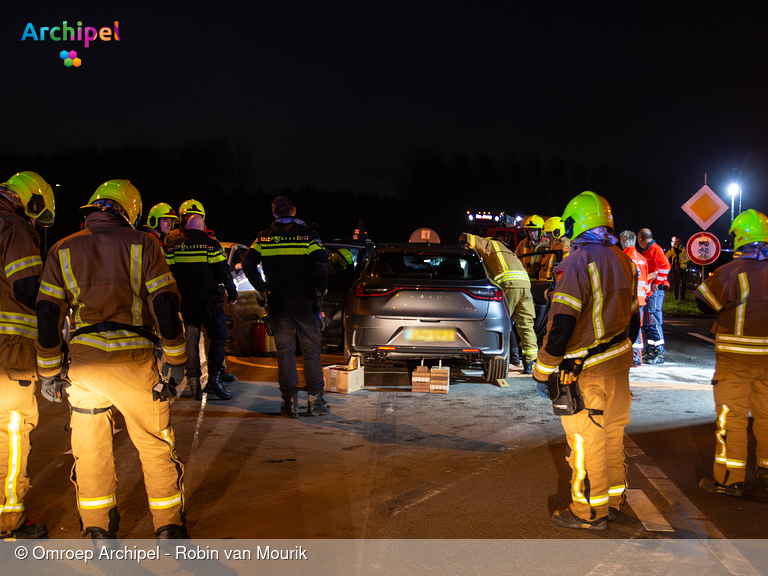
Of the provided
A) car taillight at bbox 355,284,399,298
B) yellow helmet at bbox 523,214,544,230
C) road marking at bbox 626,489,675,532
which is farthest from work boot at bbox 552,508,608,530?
yellow helmet at bbox 523,214,544,230

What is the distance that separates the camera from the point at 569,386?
3436 millimetres

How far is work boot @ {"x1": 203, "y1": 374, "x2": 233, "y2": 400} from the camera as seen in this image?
21.1 feet

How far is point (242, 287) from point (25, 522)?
18.3 feet

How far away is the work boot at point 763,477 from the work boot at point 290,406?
3776 millimetres

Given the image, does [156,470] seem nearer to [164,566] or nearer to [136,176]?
[164,566]

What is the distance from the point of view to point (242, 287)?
28.9 feet

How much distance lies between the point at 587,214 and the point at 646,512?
1.85 metres

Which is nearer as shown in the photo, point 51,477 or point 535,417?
point 51,477

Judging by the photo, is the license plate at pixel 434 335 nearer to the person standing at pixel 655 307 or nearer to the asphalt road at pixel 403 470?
the asphalt road at pixel 403 470

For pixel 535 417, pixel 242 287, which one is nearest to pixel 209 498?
pixel 535 417

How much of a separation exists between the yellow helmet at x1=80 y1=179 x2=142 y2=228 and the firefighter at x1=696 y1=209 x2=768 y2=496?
3.79 meters

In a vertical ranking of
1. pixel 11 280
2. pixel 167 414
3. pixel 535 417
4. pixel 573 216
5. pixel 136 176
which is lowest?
pixel 535 417

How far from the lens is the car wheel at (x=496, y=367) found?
22.2 ft

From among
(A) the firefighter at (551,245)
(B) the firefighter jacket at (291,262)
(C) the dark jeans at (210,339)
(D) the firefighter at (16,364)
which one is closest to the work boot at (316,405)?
(B) the firefighter jacket at (291,262)
